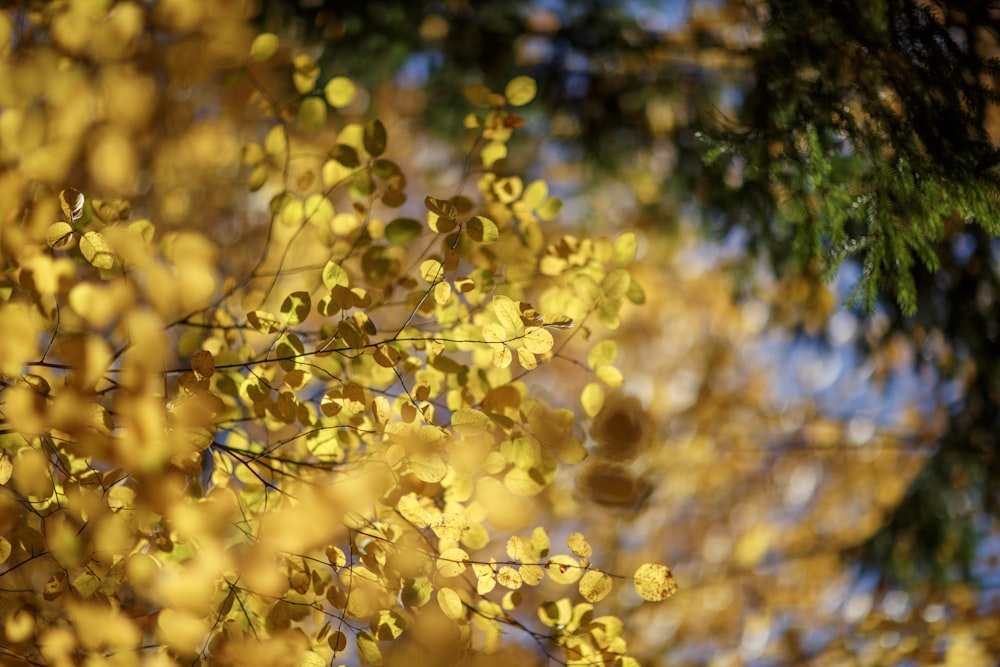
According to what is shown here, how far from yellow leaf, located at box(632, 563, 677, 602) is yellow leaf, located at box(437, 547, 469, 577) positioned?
15.0 inches

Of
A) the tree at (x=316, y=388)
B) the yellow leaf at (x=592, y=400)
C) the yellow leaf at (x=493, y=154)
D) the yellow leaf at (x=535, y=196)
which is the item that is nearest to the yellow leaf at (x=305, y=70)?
the tree at (x=316, y=388)

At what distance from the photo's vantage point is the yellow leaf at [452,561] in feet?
4.76

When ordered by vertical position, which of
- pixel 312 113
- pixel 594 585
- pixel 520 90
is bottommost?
pixel 594 585

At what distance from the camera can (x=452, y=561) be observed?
4.81ft

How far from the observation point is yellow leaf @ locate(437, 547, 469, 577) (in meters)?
1.45

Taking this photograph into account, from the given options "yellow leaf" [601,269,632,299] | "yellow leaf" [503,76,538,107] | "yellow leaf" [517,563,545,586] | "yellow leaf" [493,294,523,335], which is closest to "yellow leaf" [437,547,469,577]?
"yellow leaf" [517,563,545,586]

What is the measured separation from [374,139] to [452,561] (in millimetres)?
1055

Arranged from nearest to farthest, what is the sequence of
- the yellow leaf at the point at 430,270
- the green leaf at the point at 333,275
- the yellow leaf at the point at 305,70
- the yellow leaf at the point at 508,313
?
the yellow leaf at the point at 508,313 → the green leaf at the point at 333,275 → the yellow leaf at the point at 430,270 → the yellow leaf at the point at 305,70

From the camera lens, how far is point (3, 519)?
4.79 ft

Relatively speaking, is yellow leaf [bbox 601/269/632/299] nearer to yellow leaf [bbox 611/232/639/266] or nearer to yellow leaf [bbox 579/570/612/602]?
yellow leaf [bbox 611/232/639/266]

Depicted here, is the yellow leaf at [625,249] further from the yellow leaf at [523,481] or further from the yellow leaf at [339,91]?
the yellow leaf at [339,91]

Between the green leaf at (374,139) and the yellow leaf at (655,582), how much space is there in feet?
3.93

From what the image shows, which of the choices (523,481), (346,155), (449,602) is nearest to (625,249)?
(523,481)

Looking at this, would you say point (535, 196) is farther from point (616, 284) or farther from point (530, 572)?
point (530, 572)
